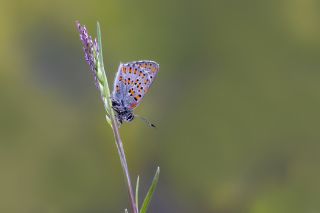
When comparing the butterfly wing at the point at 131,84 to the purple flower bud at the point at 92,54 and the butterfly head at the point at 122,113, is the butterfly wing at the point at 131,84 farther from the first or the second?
the purple flower bud at the point at 92,54

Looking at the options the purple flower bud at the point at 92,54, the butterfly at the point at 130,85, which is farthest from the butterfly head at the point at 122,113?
the purple flower bud at the point at 92,54

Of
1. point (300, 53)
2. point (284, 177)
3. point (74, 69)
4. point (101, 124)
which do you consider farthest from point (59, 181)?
point (300, 53)

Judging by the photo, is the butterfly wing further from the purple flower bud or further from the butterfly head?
the purple flower bud

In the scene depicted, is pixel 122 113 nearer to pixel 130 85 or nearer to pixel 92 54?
pixel 130 85

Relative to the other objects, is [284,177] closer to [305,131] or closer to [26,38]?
[305,131]

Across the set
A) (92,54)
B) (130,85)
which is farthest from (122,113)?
(92,54)

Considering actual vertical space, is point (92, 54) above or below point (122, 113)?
above

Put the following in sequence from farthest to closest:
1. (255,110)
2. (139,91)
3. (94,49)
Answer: (255,110)
(139,91)
(94,49)

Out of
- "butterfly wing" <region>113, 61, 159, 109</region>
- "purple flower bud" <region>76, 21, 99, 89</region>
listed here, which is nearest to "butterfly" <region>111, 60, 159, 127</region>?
"butterfly wing" <region>113, 61, 159, 109</region>

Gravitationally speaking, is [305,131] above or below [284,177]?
above
